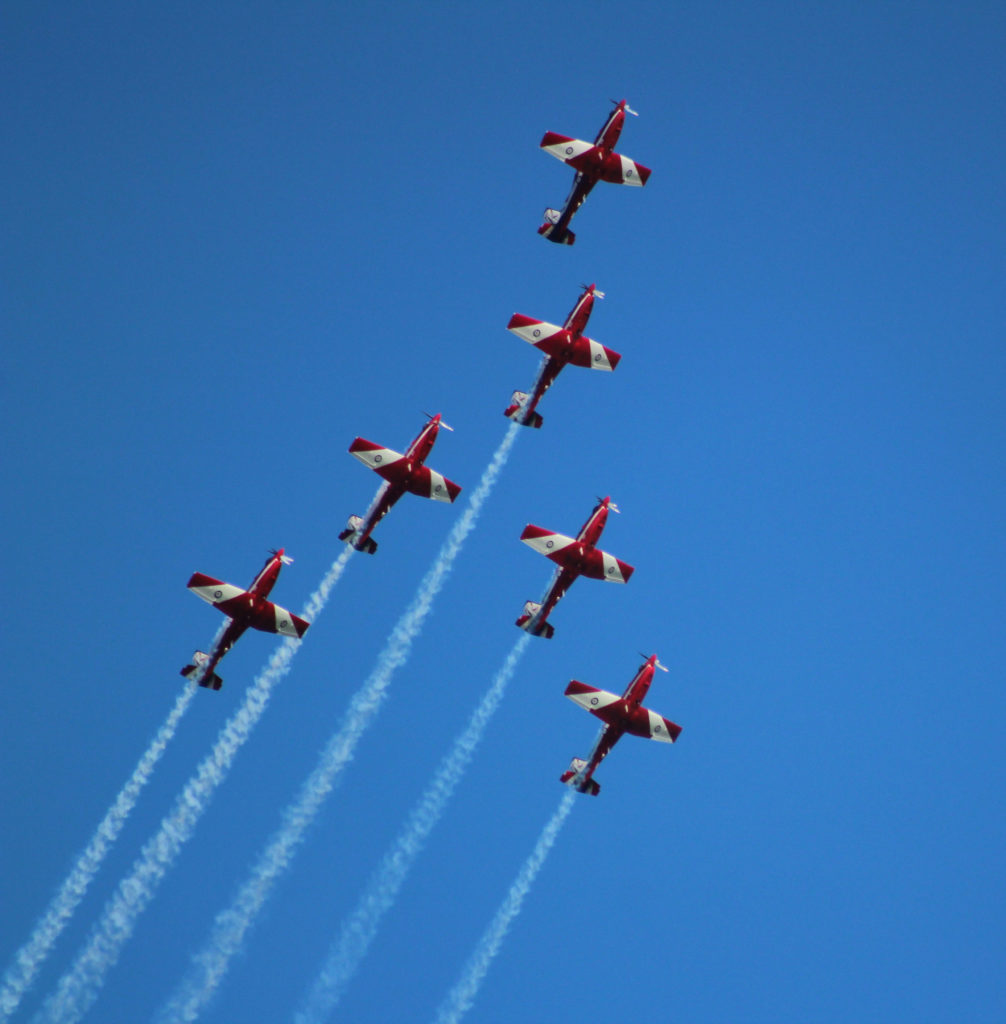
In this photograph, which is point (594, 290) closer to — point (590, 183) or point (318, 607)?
point (590, 183)

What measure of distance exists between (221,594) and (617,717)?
2209 centimetres

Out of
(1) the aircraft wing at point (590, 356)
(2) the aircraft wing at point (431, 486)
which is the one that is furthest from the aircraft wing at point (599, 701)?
(1) the aircraft wing at point (590, 356)

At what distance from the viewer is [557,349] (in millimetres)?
100312

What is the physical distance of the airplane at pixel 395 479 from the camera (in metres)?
96.1

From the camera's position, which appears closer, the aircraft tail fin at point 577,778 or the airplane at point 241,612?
the airplane at point 241,612

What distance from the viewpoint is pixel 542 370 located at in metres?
102

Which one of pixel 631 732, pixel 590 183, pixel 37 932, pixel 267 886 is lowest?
pixel 37 932

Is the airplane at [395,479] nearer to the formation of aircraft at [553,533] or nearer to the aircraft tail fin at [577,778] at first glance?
the formation of aircraft at [553,533]

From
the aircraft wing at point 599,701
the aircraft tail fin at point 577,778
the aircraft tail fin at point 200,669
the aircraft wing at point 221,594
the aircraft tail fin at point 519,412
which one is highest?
the aircraft tail fin at point 519,412

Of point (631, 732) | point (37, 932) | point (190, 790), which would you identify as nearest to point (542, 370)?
point (631, 732)

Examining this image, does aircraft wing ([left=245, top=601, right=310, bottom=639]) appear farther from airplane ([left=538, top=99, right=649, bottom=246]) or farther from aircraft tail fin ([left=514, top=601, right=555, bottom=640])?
airplane ([left=538, top=99, right=649, bottom=246])

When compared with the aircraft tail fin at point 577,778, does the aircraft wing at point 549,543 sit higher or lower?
higher

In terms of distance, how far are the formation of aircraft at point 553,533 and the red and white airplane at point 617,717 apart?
0.05m

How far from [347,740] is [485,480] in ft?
55.2
